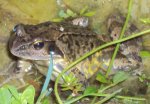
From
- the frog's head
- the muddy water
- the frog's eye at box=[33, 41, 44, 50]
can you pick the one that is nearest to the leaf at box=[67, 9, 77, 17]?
the muddy water

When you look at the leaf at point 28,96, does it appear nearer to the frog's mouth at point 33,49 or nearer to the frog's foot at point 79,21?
the frog's mouth at point 33,49

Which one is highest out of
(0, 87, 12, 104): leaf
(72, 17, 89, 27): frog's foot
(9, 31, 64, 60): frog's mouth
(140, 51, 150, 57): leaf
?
(72, 17, 89, 27): frog's foot

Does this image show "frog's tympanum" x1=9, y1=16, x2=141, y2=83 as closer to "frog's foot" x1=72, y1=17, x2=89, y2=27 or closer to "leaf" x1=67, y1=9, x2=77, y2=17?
"frog's foot" x1=72, y1=17, x2=89, y2=27

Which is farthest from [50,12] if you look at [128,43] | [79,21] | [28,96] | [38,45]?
[28,96]

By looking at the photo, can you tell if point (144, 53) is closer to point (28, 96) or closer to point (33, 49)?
point (33, 49)

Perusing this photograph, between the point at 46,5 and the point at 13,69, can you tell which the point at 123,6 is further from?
the point at 13,69

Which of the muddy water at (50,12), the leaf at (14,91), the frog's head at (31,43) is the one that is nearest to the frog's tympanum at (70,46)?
the frog's head at (31,43)
